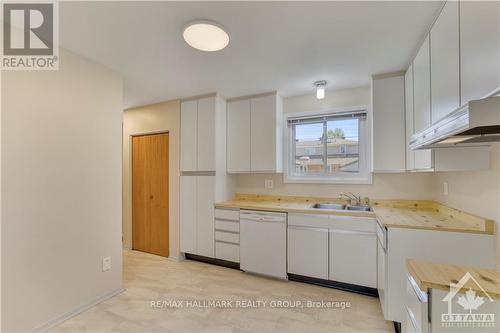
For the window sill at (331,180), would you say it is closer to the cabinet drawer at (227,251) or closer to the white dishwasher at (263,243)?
the white dishwasher at (263,243)

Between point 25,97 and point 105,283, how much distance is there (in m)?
1.90

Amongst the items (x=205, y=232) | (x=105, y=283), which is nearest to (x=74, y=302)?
(x=105, y=283)

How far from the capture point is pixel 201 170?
3441 mm

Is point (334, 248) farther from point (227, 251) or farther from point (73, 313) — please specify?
point (73, 313)

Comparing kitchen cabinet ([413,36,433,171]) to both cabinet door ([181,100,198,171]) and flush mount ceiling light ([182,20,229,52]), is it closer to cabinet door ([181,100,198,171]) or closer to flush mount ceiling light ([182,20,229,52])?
flush mount ceiling light ([182,20,229,52])

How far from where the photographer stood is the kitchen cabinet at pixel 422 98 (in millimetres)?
1798

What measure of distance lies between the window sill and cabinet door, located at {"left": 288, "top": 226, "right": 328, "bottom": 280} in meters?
0.80

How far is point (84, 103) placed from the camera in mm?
2270

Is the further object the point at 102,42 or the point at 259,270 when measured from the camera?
the point at 259,270

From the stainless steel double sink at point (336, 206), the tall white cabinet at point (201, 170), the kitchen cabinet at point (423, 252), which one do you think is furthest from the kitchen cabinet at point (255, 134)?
the kitchen cabinet at point (423, 252)

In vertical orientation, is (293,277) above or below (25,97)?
below

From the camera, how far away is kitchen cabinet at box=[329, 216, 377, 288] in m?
2.44

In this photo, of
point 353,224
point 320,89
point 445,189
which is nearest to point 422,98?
point 445,189

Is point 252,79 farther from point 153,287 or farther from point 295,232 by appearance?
point 153,287
